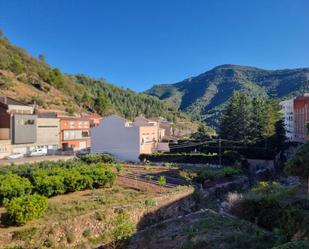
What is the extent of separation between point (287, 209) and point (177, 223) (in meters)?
5.74

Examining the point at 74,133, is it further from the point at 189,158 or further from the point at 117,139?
the point at 189,158

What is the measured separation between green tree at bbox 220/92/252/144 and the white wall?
55.2ft

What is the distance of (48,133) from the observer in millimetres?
54438

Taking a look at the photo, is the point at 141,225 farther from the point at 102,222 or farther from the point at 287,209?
the point at 287,209

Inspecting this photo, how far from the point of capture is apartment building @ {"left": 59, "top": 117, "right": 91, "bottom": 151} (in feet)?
190

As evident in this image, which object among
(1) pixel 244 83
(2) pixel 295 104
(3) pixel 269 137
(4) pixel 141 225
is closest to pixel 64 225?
(4) pixel 141 225

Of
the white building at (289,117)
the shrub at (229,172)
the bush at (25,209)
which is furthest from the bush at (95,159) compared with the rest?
the white building at (289,117)

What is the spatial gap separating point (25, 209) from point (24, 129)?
110 feet

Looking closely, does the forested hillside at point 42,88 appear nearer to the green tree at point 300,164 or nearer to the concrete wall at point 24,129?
the concrete wall at point 24,129

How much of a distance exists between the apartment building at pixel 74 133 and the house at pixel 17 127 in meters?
7.03

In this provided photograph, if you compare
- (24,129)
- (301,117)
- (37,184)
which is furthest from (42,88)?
(37,184)

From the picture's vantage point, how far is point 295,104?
65.6 m

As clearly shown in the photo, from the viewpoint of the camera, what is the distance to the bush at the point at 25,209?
57.8 feet

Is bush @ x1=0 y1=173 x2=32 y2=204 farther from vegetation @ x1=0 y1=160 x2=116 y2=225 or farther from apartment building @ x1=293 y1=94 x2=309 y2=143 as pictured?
apartment building @ x1=293 y1=94 x2=309 y2=143
